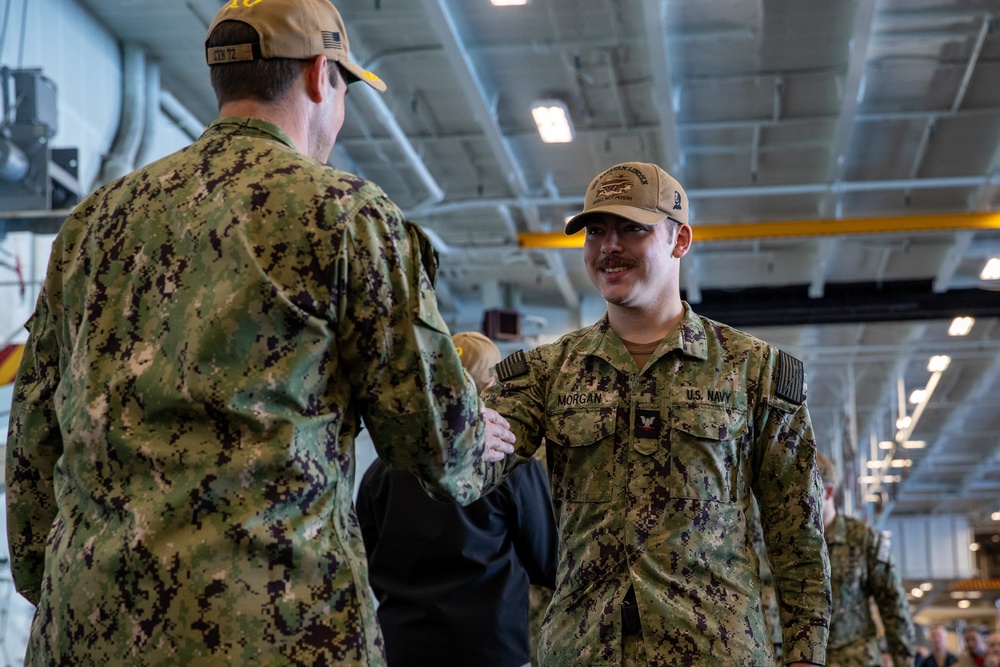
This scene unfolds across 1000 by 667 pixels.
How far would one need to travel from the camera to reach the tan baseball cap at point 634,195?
2930 mm

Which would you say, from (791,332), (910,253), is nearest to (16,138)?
(910,253)

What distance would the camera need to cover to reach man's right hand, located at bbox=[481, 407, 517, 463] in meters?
2.18

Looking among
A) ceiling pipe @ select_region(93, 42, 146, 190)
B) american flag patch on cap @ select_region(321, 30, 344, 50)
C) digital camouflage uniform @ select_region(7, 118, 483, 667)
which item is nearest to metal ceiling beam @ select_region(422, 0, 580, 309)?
ceiling pipe @ select_region(93, 42, 146, 190)

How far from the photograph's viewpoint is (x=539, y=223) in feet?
46.3

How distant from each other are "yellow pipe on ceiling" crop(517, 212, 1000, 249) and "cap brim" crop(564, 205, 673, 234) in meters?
10.0

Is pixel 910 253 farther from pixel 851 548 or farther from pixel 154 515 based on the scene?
pixel 154 515

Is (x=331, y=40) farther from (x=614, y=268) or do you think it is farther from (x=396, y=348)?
(x=614, y=268)

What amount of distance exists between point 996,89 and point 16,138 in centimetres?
830

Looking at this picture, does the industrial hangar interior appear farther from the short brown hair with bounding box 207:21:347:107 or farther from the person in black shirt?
the short brown hair with bounding box 207:21:347:107

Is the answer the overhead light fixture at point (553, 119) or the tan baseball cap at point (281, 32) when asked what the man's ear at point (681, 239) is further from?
the overhead light fixture at point (553, 119)

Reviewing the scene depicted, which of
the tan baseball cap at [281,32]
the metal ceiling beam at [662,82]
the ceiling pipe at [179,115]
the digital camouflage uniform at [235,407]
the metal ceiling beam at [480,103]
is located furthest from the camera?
the ceiling pipe at [179,115]

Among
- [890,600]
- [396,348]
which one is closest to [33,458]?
[396,348]

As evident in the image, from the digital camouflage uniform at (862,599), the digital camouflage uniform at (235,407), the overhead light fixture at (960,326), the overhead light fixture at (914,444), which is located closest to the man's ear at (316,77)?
the digital camouflage uniform at (235,407)

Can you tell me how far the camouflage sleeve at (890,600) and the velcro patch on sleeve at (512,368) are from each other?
129 inches
